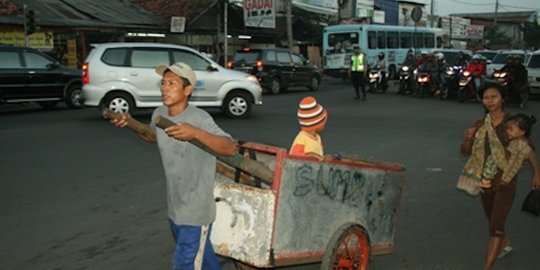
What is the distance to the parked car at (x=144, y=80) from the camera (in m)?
12.8

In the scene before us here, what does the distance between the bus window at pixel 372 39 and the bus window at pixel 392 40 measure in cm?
127

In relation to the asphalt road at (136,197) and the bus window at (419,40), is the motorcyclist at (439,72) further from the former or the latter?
the bus window at (419,40)

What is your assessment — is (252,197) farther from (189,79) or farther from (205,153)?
(189,79)

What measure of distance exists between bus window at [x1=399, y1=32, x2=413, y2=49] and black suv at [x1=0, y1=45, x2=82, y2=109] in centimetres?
1982

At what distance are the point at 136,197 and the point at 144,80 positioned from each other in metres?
6.92

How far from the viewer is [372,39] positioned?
1136 inches

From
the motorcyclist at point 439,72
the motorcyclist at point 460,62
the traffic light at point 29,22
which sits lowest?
the motorcyclist at point 439,72

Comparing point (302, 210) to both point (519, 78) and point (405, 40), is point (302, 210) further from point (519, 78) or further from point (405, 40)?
point (405, 40)

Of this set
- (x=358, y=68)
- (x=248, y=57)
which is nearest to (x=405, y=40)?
(x=248, y=57)

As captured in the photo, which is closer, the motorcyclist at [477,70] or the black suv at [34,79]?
the black suv at [34,79]

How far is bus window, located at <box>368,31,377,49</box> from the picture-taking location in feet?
93.8

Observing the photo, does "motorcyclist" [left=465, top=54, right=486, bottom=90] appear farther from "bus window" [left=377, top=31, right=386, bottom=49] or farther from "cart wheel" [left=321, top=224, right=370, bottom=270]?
"cart wheel" [left=321, top=224, right=370, bottom=270]

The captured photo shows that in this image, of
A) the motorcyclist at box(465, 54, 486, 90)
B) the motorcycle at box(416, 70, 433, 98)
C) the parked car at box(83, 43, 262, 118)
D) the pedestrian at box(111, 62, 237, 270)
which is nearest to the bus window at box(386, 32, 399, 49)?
the motorcycle at box(416, 70, 433, 98)

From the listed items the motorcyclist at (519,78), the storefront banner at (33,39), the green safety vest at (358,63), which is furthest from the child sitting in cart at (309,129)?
the storefront banner at (33,39)
